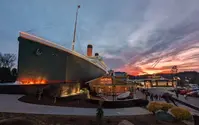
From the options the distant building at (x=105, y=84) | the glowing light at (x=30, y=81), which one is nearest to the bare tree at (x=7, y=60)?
the distant building at (x=105, y=84)

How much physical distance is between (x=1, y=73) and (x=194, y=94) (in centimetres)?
4054

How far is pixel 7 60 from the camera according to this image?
182ft

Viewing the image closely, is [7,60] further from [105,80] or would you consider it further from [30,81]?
[30,81]

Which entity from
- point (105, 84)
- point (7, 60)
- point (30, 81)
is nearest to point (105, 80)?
point (105, 84)

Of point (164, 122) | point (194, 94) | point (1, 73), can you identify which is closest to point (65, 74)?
point (164, 122)

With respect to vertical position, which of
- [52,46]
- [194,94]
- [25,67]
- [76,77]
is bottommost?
[194,94]

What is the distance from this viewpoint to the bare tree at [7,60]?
5428 centimetres

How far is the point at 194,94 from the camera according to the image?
21297mm

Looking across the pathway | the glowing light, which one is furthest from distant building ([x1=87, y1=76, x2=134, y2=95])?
the pathway

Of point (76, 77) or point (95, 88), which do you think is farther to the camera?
point (95, 88)

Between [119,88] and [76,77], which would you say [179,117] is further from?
[119,88]

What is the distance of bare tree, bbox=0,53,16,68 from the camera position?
54.3 m

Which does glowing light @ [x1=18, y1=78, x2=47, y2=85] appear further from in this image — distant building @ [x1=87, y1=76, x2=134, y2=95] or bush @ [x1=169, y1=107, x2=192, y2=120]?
bush @ [x1=169, y1=107, x2=192, y2=120]

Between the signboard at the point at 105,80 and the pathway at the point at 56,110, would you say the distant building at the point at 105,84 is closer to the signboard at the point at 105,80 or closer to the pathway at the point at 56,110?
the signboard at the point at 105,80
